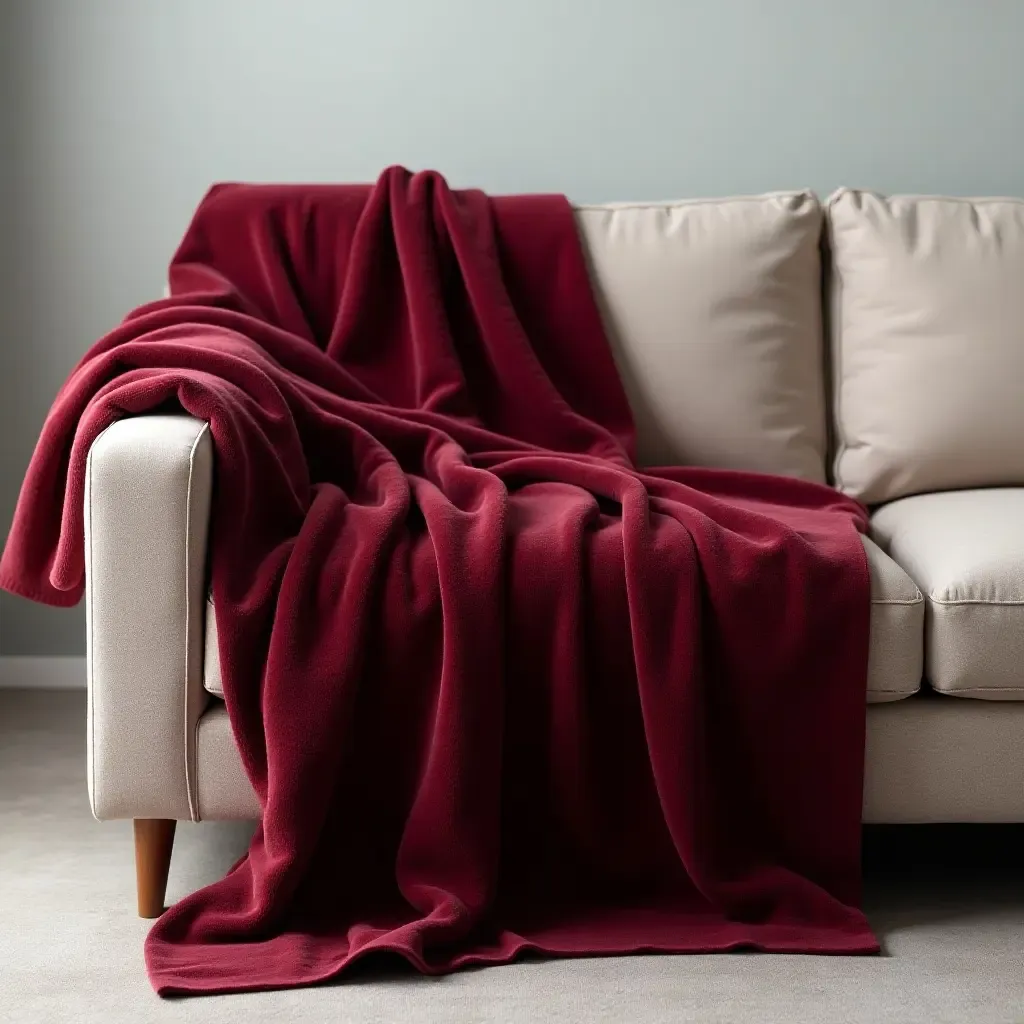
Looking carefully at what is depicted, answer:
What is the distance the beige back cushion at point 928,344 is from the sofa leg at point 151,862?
1.23m

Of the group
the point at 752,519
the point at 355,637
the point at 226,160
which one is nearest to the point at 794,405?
the point at 752,519

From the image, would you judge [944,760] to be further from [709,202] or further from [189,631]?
[709,202]

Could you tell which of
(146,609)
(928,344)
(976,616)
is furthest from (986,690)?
(146,609)

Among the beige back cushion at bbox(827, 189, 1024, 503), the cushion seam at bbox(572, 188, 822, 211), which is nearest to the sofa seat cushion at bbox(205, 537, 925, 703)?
the beige back cushion at bbox(827, 189, 1024, 503)

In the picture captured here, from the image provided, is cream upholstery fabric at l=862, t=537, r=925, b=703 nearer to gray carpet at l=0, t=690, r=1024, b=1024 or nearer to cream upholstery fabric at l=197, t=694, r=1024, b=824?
cream upholstery fabric at l=197, t=694, r=1024, b=824

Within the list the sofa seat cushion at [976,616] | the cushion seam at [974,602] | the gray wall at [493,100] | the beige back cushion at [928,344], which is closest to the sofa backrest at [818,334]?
the beige back cushion at [928,344]

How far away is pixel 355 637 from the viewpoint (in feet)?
4.88

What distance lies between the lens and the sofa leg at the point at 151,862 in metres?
1.58

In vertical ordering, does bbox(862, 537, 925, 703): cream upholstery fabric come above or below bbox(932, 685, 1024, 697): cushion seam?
above

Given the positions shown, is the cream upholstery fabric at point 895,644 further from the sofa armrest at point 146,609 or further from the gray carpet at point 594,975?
the sofa armrest at point 146,609

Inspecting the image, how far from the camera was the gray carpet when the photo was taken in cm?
133

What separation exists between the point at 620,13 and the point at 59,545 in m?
1.56

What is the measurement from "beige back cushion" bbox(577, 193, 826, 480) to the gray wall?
362mm

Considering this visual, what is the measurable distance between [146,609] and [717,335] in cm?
110
